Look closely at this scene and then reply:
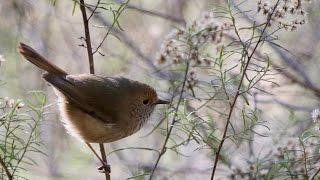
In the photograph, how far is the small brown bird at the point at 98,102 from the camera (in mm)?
2553

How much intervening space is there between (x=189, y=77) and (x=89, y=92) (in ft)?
1.83

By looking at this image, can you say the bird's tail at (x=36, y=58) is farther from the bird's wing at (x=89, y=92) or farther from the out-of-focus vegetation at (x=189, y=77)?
the out-of-focus vegetation at (x=189, y=77)

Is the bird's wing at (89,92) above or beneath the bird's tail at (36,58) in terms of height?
beneath

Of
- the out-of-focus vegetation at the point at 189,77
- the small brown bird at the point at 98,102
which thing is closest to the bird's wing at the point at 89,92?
the small brown bird at the point at 98,102

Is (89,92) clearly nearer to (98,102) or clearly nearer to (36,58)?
(98,102)

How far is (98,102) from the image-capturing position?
2.66 metres

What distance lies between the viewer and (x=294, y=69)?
11.7 ft

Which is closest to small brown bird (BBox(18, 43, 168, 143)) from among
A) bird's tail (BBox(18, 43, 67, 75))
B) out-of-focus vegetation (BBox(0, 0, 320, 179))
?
bird's tail (BBox(18, 43, 67, 75))

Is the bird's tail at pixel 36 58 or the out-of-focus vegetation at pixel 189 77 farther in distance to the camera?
the bird's tail at pixel 36 58

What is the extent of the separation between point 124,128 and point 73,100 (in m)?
0.24

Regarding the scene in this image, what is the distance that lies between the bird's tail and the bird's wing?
3 cm

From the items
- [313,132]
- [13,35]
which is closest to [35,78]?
[13,35]

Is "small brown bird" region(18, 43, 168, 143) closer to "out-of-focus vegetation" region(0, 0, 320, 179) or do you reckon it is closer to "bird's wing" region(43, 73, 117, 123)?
"bird's wing" region(43, 73, 117, 123)

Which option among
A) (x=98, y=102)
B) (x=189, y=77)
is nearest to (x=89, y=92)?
(x=98, y=102)
